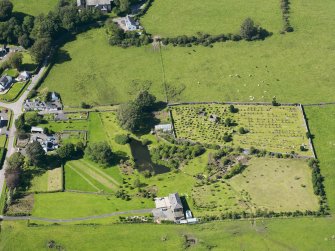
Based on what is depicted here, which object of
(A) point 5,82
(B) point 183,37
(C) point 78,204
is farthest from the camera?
(B) point 183,37

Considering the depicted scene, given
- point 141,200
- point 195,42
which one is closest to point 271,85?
point 195,42

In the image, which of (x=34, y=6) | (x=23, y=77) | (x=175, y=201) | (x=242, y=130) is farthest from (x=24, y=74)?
(x=242, y=130)

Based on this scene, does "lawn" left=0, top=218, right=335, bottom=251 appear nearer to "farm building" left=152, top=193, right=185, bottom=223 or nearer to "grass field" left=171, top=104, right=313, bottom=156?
"farm building" left=152, top=193, right=185, bottom=223

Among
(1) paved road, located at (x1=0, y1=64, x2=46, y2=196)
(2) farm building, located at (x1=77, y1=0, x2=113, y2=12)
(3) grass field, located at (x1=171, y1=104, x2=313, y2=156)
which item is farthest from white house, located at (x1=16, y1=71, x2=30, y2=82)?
(3) grass field, located at (x1=171, y1=104, x2=313, y2=156)

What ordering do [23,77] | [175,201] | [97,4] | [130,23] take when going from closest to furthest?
1. [175,201]
2. [23,77]
3. [130,23]
4. [97,4]

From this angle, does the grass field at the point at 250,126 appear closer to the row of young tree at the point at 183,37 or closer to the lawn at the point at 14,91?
the row of young tree at the point at 183,37

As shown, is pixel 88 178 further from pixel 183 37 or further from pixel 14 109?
pixel 183 37
